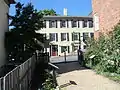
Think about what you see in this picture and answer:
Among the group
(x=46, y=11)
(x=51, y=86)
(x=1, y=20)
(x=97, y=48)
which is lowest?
(x=51, y=86)

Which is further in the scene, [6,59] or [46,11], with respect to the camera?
[46,11]

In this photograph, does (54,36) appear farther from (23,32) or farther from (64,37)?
(23,32)

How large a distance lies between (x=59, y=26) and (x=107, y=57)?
1896 inches

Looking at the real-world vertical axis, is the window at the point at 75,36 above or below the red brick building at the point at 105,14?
below

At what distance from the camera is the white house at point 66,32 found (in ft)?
218

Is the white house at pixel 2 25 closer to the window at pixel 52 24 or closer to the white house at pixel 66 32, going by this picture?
the white house at pixel 66 32

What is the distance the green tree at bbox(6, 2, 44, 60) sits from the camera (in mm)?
23922

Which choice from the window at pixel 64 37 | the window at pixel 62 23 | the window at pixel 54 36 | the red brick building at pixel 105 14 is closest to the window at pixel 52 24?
the window at pixel 62 23

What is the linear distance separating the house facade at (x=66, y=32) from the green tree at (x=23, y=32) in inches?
1570

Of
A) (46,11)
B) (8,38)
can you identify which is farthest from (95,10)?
(46,11)

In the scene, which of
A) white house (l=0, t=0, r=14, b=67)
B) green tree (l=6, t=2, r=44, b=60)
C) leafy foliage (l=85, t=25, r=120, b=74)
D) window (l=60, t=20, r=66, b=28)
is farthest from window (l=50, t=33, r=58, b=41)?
leafy foliage (l=85, t=25, r=120, b=74)

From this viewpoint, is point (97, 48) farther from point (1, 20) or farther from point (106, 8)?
point (1, 20)

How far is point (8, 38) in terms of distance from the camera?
23.7 meters

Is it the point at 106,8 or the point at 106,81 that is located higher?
the point at 106,8
